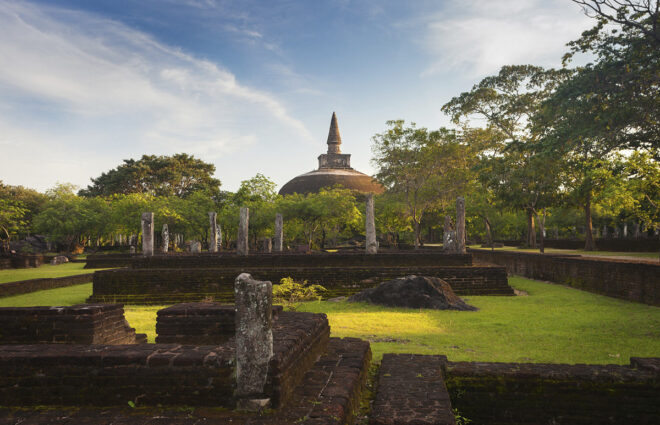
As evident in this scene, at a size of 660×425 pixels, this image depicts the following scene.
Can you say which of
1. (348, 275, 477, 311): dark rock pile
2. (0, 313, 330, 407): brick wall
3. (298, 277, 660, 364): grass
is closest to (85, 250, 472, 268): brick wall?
(298, 277, 660, 364): grass

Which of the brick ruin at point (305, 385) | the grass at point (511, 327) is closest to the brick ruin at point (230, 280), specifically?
the grass at point (511, 327)

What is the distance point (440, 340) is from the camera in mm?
6773

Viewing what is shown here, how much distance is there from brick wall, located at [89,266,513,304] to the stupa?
45.8 meters

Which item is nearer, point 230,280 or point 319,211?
point 230,280

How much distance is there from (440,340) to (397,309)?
3115 millimetres

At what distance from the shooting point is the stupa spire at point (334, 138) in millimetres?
75375

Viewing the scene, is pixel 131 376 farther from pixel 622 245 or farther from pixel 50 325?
pixel 622 245

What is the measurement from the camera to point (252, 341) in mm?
3652

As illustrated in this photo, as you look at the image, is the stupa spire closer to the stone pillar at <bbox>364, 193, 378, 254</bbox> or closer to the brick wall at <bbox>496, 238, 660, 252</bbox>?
the brick wall at <bbox>496, 238, 660, 252</bbox>

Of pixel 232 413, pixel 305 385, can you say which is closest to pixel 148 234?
pixel 305 385

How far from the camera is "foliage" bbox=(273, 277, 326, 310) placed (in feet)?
35.5

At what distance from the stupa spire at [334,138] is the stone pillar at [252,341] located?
72462mm

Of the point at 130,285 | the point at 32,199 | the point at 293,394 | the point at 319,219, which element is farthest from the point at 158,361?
the point at 32,199

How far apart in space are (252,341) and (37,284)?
13.4 metres
